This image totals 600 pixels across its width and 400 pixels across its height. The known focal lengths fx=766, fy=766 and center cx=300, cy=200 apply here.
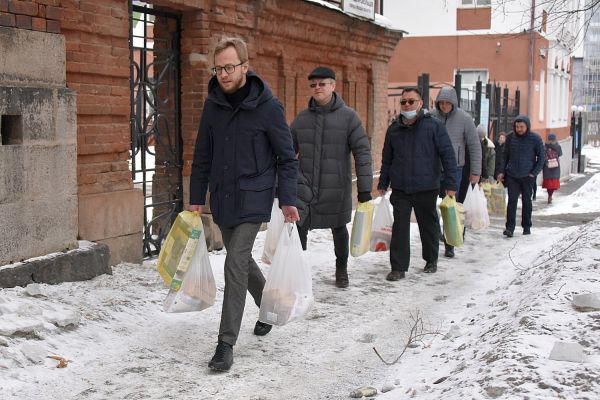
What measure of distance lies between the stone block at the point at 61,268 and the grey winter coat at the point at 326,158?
1.71 m

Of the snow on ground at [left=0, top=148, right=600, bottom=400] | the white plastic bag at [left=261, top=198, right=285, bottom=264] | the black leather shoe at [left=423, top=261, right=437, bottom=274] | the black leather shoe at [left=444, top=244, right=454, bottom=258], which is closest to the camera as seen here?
the snow on ground at [left=0, top=148, right=600, bottom=400]

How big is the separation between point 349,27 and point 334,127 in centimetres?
528

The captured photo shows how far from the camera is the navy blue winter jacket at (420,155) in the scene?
7.13 meters

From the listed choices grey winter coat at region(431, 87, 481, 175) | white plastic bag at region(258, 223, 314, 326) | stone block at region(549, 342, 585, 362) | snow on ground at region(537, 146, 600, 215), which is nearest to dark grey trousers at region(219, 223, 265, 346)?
white plastic bag at region(258, 223, 314, 326)

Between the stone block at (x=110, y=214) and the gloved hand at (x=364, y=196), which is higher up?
the gloved hand at (x=364, y=196)

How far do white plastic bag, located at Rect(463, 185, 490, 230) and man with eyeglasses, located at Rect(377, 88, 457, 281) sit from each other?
5.54 ft

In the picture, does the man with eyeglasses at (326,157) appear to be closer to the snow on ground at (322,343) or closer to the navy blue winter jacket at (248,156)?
the snow on ground at (322,343)

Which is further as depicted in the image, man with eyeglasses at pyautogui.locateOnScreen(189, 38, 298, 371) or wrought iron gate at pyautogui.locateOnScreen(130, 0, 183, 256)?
wrought iron gate at pyautogui.locateOnScreen(130, 0, 183, 256)

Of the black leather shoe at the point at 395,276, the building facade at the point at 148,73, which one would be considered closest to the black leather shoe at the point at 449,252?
the black leather shoe at the point at 395,276

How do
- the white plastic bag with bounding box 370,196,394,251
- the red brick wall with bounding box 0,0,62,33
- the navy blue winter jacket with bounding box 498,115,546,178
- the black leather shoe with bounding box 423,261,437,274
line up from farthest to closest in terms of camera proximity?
the navy blue winter jacket with bounding box 498,115,546,178, the black leather shoe with bounding box 423,261,437,274, the white plastic bag with bounding box 370,196,394,251, the red brick wall with bounding box 0,0,62,33

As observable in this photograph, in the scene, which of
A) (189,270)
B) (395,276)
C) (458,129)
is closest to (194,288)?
(189,270)

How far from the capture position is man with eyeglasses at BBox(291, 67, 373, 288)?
21.4 ft

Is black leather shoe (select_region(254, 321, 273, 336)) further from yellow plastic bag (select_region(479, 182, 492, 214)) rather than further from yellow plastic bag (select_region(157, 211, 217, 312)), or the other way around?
yellow plastic bag (select_region(479, 182, 492, 214))

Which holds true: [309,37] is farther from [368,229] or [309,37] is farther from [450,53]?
[450,53]
